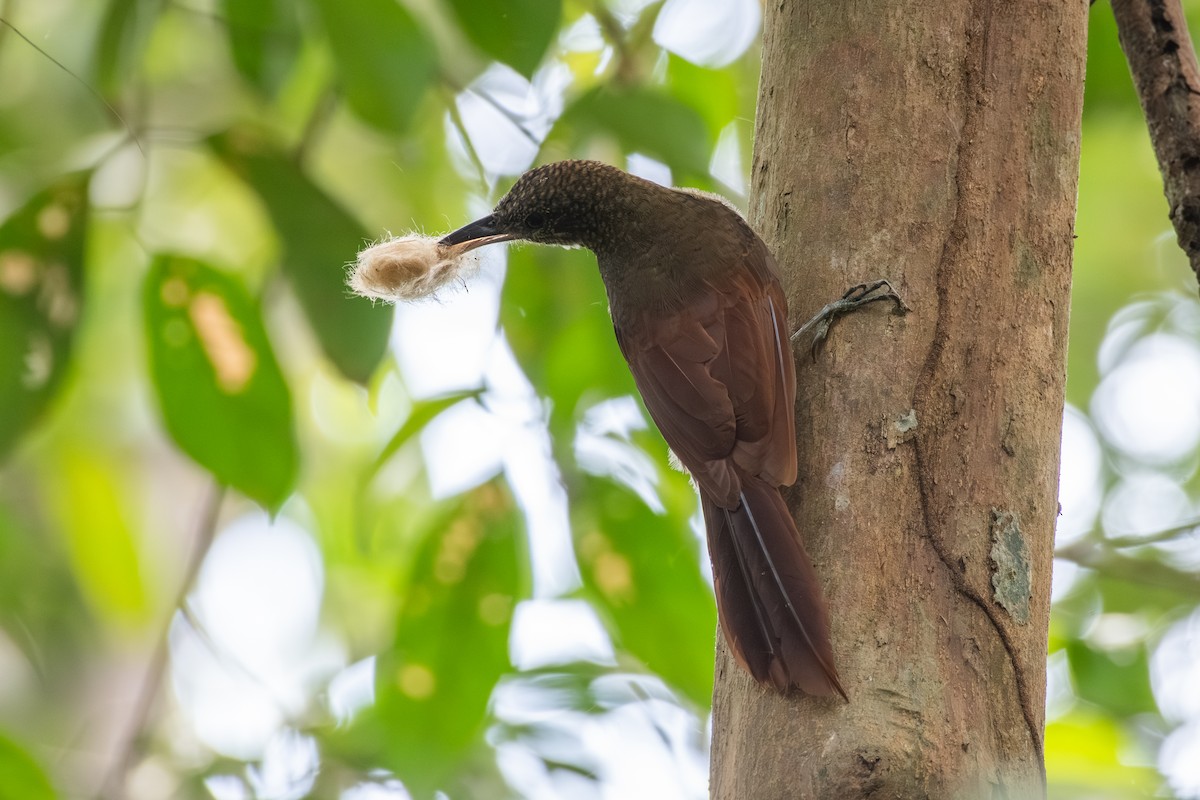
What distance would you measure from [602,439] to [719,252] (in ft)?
1.88

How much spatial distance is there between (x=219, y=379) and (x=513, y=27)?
0.76m

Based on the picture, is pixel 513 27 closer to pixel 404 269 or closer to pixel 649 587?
pixel 404 269

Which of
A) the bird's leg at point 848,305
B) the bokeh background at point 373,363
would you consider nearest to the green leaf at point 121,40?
the bokeh background at point 373,363

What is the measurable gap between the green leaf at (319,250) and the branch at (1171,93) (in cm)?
132

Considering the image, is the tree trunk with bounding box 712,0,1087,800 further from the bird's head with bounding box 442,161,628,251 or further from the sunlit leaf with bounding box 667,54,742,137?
the sunlit leaf with bounding box 667,54,742,137

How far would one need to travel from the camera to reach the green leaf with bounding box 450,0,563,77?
193cm

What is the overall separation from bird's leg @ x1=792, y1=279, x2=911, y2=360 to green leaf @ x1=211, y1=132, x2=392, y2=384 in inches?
31.9

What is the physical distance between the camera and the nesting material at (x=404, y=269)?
2025mm

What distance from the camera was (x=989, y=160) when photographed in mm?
1639

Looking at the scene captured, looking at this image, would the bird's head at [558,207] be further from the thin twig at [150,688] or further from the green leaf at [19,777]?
the green leaf at [19,777]

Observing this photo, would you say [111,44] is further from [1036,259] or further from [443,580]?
[1036,259]

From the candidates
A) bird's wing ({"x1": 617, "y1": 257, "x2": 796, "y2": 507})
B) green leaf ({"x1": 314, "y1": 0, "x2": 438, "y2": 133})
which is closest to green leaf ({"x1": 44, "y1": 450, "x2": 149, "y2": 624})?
green leaf ({"x1": 314, "y1": 0, "x2": 438, "y2": 133})

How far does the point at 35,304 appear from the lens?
6.27 feet

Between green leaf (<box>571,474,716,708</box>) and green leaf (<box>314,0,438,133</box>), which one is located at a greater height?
green leaf (<box>314,0,438,133</box>)
